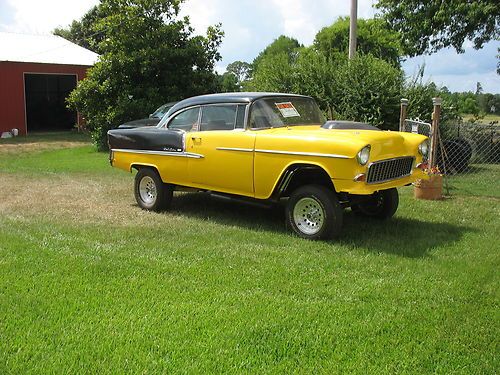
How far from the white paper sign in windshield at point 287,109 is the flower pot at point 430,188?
8.48ft

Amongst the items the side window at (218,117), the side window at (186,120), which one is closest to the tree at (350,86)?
the side window at (186,120)

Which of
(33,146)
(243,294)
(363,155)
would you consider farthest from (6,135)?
(243,294)

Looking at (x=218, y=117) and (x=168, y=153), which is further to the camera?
(x=168, y=153)

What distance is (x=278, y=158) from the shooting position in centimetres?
629

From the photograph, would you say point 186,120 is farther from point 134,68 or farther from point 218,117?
point 134,68

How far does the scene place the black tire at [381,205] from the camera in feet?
23.4

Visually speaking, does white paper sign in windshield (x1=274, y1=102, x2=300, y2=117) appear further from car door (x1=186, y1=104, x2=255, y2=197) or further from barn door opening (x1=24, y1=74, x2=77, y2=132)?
barn door opening (x1=24, y1=74, x2=77, y2=132)

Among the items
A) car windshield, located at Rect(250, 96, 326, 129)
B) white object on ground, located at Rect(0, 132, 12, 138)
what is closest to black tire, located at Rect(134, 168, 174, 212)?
car windshield, located at Rect(250, 96, 326, 129)

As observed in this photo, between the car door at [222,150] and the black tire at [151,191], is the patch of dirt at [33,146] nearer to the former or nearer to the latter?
the black tire at [151,191]

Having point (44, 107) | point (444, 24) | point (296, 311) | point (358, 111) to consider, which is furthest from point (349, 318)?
point (44, 107)

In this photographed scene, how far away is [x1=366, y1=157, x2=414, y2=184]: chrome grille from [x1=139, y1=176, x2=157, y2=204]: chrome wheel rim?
3.38 metres

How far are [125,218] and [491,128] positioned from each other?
960cm

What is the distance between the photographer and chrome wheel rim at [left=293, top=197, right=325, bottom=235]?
20.3 ft

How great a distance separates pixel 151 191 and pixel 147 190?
4.3 inches
